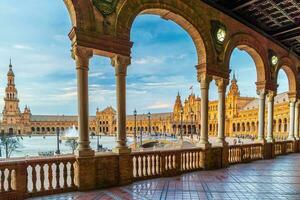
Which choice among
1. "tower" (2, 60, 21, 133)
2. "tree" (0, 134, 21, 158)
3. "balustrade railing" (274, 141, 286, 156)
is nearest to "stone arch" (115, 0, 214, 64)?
"balustrade railing" (274, 141, 286, 156)

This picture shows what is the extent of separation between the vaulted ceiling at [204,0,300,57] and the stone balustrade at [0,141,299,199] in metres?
5.70

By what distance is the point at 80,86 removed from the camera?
21.1 ft

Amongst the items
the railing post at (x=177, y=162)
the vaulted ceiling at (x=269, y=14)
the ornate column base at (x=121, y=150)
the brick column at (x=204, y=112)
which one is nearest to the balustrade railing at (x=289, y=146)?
the vaulted ceiling at (x=269, y=14)

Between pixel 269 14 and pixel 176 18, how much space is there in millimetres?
4543

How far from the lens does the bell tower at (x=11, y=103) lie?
72.4m

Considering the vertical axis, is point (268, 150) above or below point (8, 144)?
above

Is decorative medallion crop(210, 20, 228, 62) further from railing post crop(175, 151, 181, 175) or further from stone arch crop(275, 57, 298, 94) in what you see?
stone arch crop(275, 57, 298, 94)

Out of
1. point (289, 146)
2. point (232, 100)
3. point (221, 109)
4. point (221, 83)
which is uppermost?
point (232, 100)

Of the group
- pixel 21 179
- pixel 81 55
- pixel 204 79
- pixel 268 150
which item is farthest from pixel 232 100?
pixel 21 179

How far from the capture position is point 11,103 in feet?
261

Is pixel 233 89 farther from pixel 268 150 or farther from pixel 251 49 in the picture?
pixel 251 49

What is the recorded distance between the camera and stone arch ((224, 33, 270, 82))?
1038 centimetres

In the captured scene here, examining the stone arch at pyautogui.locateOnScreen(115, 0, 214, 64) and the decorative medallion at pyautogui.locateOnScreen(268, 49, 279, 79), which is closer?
the stone arch at pyautogui.locateOnScreen(115, 0, 214, 64)

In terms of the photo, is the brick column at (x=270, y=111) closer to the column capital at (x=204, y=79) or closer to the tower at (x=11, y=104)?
the column capital at (x=204, y=79)
